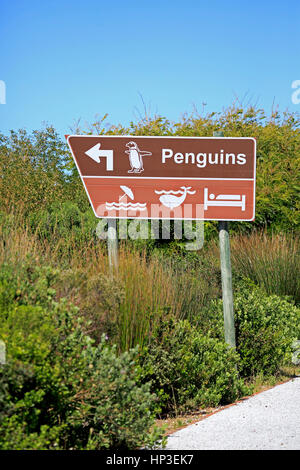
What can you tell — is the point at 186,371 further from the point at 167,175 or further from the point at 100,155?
the point at 100,155

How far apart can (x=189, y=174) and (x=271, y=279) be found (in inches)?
160

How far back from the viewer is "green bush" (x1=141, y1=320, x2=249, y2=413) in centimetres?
671

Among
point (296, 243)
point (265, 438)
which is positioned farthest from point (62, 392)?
point (296, 243)

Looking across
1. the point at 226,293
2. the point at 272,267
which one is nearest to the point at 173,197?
the point at 226,293

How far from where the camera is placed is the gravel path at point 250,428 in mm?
5441

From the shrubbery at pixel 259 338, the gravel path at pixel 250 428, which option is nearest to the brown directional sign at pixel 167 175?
A: the shrubbery at pixel 259 338

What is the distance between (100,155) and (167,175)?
939mm

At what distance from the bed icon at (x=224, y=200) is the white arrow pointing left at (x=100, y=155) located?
4.35 ft

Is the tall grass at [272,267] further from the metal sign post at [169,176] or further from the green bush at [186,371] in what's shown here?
the green bush at [186,371]

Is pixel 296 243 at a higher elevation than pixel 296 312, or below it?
higher

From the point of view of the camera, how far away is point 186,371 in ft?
23.2

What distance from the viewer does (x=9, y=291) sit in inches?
198

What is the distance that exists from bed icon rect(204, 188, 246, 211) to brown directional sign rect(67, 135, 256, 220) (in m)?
0.01
